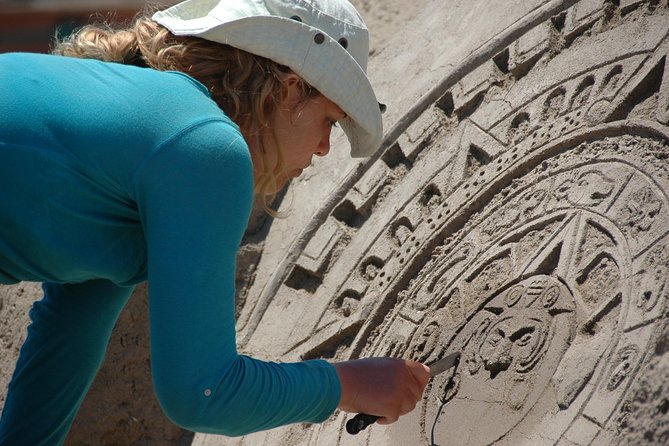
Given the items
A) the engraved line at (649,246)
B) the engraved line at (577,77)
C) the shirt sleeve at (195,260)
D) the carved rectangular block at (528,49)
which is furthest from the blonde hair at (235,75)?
the carved rectangular block at (528,49)

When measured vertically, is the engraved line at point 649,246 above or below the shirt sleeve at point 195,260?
above

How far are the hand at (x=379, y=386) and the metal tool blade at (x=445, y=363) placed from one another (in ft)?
1.40

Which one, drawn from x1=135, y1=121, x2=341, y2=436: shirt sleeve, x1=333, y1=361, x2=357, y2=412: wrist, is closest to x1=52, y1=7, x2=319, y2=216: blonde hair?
x1=135, y1=121, x2=341, y2=436: shirt sleeve

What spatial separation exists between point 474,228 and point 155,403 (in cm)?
109

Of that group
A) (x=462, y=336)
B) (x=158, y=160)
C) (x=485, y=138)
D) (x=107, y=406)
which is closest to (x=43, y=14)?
(x=107, y=406)

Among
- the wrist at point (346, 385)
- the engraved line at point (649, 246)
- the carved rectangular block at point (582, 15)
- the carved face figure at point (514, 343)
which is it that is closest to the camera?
the wrist at point (346, 385)

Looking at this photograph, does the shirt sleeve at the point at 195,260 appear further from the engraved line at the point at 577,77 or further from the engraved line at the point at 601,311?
the engraved line at the point at 577,77

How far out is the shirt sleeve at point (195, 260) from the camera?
4.67ft

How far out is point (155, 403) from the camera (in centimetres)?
289

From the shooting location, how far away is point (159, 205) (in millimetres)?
1436

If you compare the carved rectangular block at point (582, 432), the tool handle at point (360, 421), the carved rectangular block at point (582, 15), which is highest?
the carved rectangular block at point (582, 15)

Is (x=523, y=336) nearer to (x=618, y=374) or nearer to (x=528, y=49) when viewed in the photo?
(x=618, y=374)

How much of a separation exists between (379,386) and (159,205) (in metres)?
0.51

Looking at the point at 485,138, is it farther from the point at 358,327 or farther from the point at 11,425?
the point at 11,425
